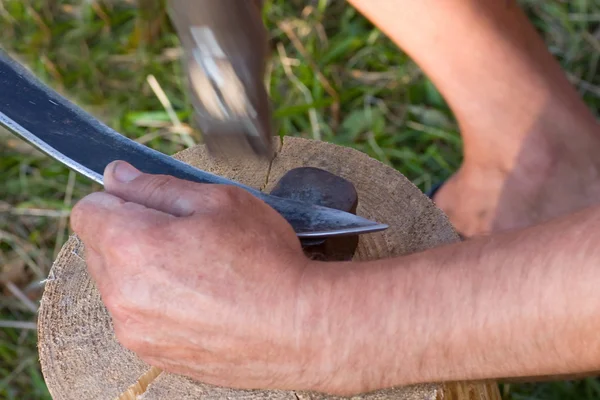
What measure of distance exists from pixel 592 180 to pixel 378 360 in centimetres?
82

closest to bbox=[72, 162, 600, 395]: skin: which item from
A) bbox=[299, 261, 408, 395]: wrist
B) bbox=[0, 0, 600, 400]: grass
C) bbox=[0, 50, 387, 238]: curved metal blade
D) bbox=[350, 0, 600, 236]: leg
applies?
bbox=[299, 261, 408, 395]: wrist

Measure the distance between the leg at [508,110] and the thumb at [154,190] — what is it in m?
0.73

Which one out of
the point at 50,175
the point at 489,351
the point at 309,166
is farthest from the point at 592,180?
the point at 50,175

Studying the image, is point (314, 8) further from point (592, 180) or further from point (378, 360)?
point (378, 360)

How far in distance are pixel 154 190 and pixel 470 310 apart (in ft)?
1.28

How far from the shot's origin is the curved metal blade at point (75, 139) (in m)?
0.96

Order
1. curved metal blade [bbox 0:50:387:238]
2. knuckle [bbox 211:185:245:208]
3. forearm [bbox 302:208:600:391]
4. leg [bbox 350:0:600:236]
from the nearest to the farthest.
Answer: forearm [bbox 302:208:600:391] < knuckle [bbox 211:185:245:208] < curved metal blade [bbox 0:50:387:238] < leg [bbox 350:0:600:236]

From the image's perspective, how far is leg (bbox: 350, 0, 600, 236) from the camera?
1406 mm

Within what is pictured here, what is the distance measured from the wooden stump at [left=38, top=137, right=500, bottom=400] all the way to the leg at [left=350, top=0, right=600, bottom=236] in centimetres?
42

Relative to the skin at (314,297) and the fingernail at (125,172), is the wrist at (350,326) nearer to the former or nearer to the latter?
the skin at (314,297)

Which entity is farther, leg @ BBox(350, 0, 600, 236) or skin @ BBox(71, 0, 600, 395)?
leg @ BBox(350, 0, 600, 236)

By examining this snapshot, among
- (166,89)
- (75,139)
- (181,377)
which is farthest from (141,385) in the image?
(166,89)

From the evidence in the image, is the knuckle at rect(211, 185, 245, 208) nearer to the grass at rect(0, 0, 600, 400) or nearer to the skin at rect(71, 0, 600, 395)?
the skin at rect(71, 0, 600, 395)

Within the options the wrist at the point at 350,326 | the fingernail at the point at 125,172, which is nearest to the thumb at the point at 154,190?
the fingernail at the point at 125,172
